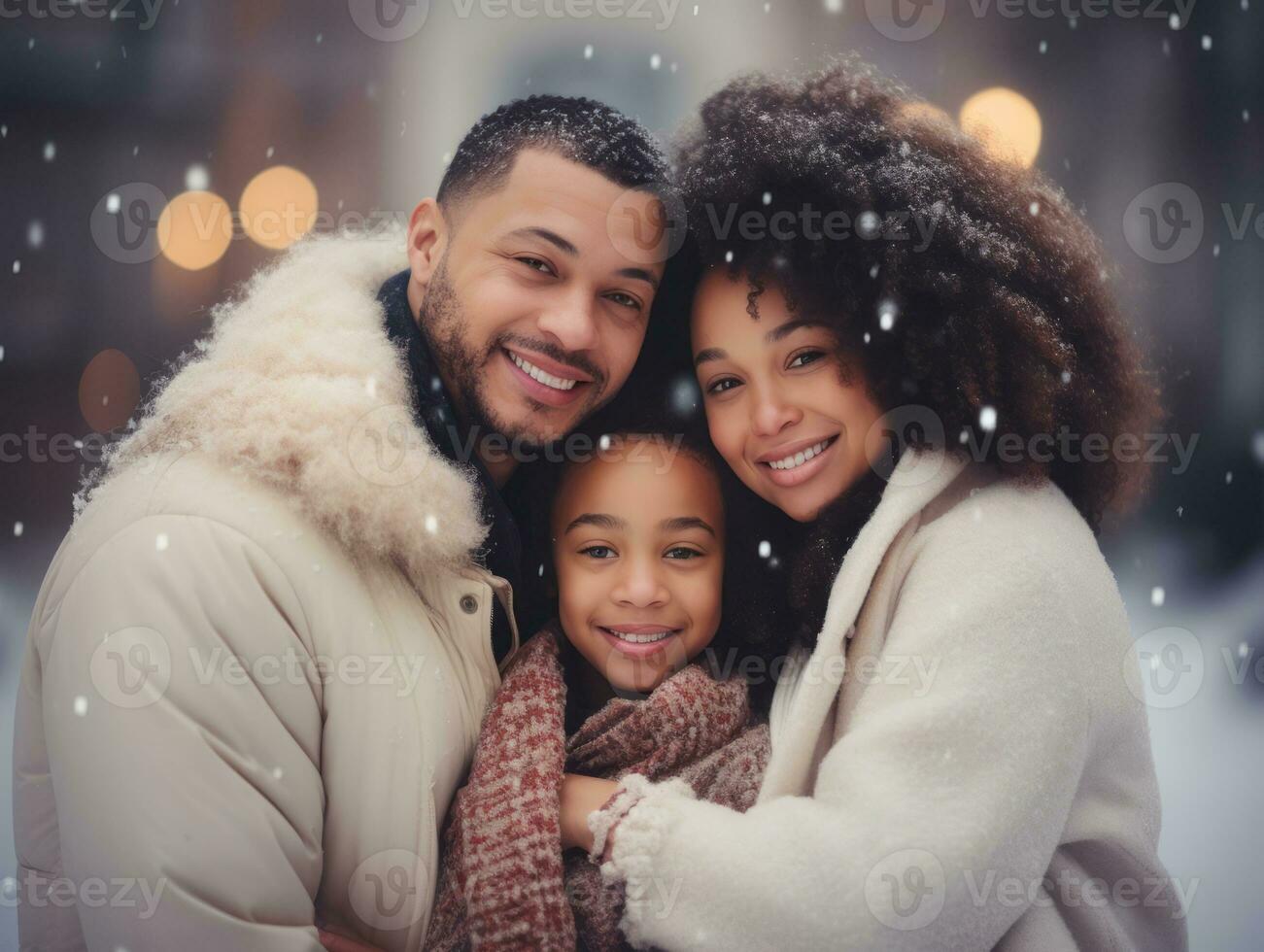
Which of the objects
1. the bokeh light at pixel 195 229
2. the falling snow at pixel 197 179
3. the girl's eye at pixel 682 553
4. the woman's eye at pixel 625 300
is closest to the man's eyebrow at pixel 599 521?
the girl's eye at pixel 682 553

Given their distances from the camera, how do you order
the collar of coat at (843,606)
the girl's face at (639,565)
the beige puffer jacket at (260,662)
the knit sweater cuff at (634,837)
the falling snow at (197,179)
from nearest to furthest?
the beige puffer jacket at (260,662), the knit sweater cuff at (634,837), the collar of coat at (843,606), the girl's face at (639,565), the falling snow at (197,179)

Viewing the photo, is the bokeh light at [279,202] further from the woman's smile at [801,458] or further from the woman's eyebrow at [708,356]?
the woman's smile at [801,458]

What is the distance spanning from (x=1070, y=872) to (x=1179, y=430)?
5302 millimetres

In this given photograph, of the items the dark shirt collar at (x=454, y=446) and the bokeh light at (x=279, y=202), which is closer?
the dark shirt collar at (x=454, y=446)

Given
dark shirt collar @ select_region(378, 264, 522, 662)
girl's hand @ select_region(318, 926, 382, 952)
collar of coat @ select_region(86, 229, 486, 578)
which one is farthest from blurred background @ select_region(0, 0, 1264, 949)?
girl's hand @ select_region(318, 926, 382, 952)

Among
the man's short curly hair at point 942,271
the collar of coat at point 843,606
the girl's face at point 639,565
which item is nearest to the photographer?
the collar of coat at point 843,606

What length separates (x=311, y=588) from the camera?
1586 mm

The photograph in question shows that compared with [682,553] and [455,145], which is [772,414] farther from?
[455,145]

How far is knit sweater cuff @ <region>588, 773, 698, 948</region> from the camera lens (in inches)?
58.6

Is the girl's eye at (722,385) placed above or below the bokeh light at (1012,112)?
below

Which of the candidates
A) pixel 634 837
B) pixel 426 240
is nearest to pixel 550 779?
pixel 634 837

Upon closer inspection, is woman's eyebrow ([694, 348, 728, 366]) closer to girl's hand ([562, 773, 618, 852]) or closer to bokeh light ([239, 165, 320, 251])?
girl's hand ([562, 773, 618, 852])

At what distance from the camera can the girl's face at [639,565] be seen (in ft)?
6.49

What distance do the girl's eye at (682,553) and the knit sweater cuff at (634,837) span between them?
1.81 ft
